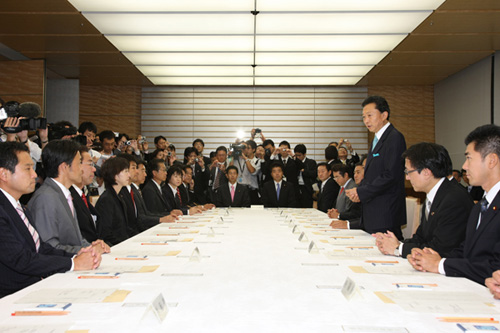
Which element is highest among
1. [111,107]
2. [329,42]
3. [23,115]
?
[329,42]

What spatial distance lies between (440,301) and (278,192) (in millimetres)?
4587

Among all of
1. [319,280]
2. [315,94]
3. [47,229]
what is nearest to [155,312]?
[319,280]

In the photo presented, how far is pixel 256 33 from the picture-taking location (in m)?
6.37

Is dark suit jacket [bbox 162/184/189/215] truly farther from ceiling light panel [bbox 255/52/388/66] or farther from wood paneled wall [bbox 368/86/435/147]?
wood paneled wall [bbox 368/86/435/147]

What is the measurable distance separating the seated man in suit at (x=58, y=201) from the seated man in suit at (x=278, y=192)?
11.5ft

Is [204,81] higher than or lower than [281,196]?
higher

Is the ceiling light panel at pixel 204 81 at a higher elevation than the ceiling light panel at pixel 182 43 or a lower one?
lower

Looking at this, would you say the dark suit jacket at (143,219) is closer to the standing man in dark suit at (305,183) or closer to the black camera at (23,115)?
the black camera at (23,115)

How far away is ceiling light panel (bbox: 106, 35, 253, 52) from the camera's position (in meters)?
6.59

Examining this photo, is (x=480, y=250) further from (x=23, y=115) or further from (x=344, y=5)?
(x=344, y=5)

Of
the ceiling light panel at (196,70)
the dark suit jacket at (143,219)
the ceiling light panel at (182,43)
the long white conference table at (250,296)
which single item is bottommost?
the dark suit jacket at (143,219)

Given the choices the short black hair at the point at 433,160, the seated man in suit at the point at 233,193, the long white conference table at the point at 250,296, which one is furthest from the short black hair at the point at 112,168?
the seated man in suit at the point at 233,193

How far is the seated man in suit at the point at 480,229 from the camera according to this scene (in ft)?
5.54

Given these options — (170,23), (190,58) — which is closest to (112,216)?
(170,23)
